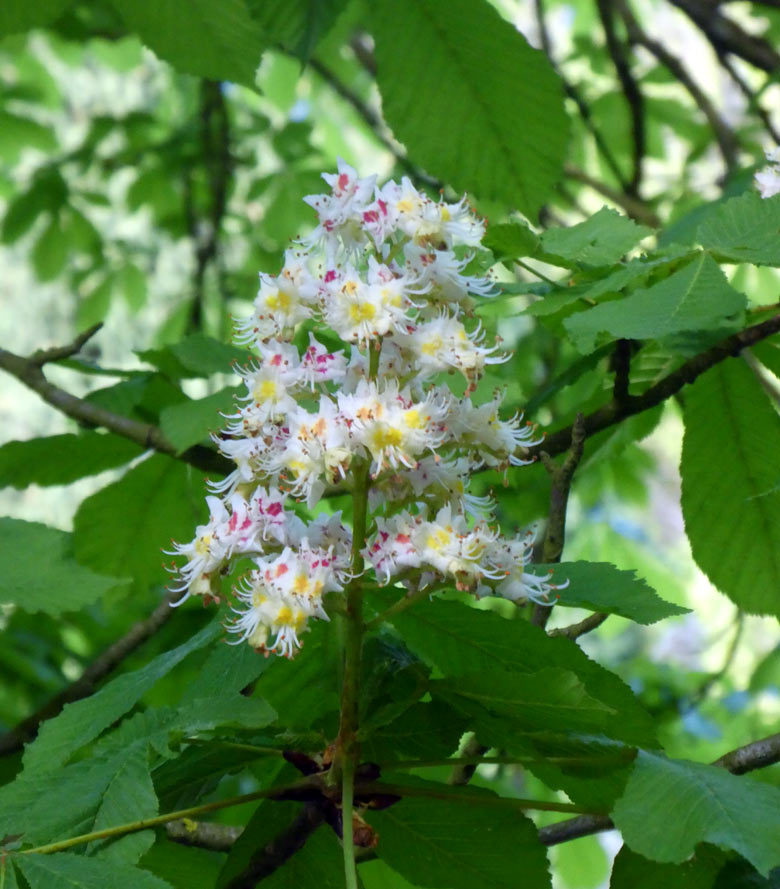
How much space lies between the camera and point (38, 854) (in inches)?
29.5

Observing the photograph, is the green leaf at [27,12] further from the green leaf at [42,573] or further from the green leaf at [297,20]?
the green leaf at [42,573]

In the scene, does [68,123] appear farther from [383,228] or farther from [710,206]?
[383,228]


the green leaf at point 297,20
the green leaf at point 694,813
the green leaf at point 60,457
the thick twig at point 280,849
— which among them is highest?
the green leaf at point 297,20

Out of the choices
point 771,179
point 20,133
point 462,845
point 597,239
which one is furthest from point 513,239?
point 20,133

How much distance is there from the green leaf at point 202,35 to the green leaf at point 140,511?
54 cm

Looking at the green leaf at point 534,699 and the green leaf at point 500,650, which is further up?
the green leaf at point 534,699

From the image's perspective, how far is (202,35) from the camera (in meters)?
1.19

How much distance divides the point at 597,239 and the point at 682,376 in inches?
6.7

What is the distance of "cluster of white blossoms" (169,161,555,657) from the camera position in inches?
30.2

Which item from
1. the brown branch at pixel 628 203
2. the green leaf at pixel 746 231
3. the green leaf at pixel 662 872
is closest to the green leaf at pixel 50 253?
the brown branch at pixel 628 203

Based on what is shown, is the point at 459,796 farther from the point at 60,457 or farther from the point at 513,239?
the point at 60,457

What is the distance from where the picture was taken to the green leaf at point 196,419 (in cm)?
119

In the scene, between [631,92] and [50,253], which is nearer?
[631,92]

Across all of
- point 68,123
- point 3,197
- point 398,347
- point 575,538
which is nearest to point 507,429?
point 398,347
